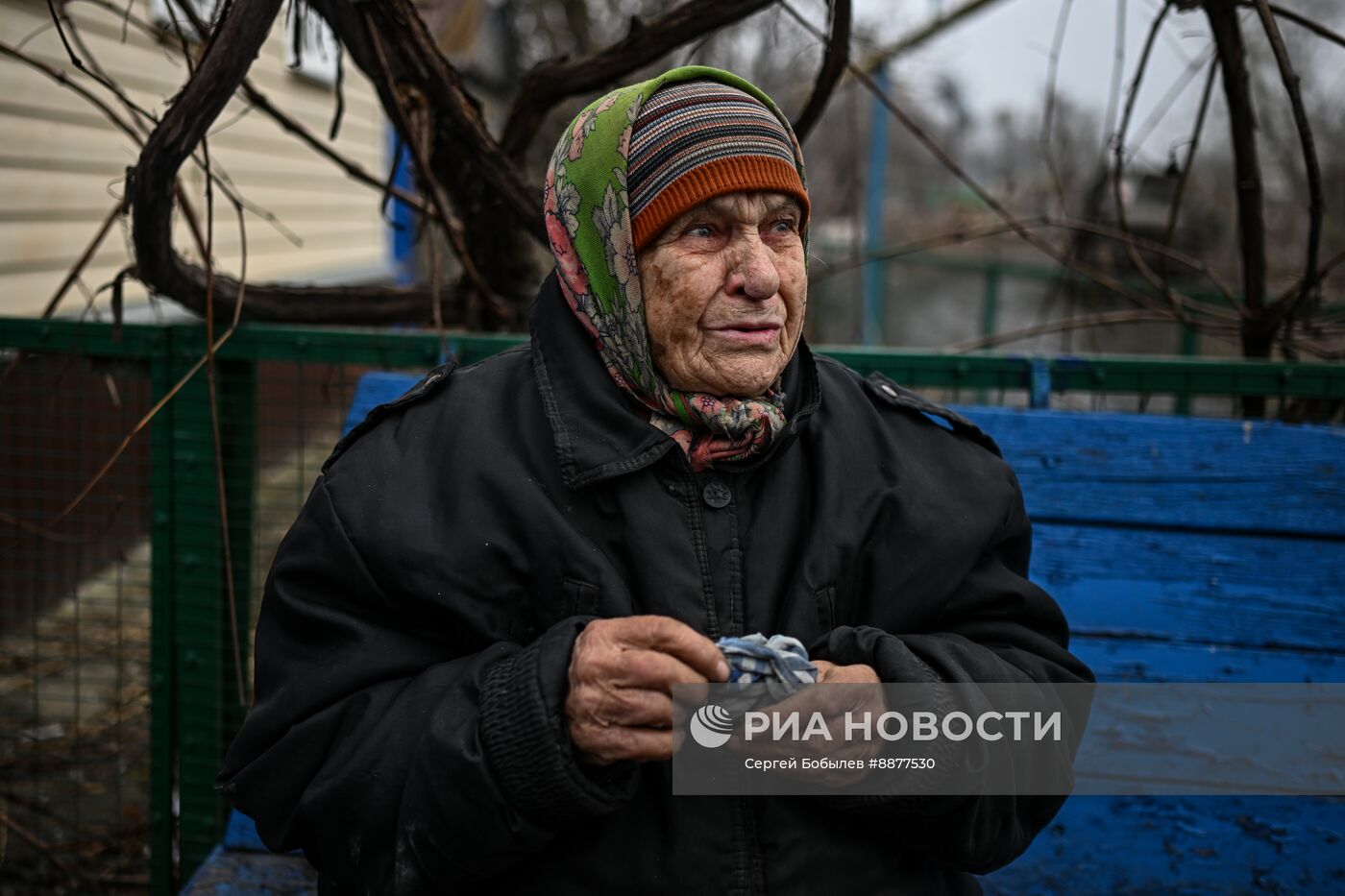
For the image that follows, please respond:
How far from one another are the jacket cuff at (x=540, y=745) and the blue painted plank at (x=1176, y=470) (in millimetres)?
1422

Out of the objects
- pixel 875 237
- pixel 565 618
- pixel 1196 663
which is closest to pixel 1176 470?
pixel 1196 663

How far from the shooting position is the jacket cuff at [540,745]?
4.78 feet

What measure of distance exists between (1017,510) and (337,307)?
213 cm

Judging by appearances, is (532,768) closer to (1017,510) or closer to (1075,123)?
(1017,510)

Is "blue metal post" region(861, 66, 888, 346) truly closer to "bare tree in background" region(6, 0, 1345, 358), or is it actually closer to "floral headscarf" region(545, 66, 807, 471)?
"bare tree in background" region(6, 0, 1345, 358)

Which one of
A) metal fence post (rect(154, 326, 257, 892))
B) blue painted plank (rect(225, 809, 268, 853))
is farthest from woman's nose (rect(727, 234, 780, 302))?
blue painted plank (rect(225, 809, 268, 853))

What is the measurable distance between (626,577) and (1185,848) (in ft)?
5.08

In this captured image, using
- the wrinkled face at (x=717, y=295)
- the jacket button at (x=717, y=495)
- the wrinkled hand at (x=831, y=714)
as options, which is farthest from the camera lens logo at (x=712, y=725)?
the wrinkled face at (x=717, y=295)

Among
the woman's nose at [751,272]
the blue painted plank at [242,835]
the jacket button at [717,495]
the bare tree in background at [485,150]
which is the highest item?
the bare tree in background at [485,150]

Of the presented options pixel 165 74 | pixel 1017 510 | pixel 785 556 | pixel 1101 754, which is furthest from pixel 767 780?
pixel 165 74

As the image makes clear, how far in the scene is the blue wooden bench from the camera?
242 cm

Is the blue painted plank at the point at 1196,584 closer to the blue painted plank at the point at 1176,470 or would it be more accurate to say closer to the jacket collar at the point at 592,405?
the blue painted plank at the point at 1176,470

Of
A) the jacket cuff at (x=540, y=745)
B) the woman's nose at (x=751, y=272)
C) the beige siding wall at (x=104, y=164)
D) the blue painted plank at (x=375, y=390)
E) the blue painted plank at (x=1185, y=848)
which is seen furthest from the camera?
the beige siding wall at (x=104, y=164)

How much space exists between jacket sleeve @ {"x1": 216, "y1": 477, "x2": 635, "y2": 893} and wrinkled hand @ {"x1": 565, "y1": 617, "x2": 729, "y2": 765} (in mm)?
30
